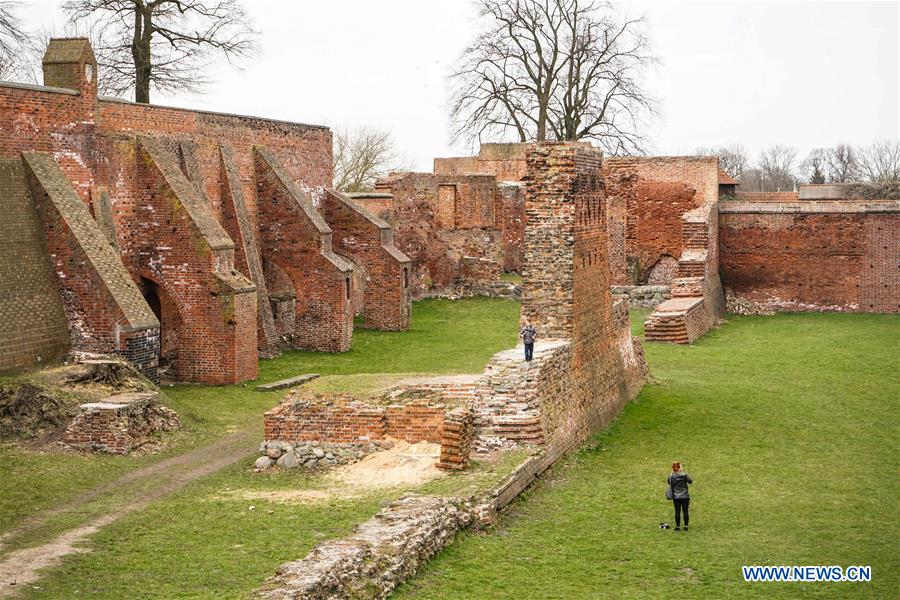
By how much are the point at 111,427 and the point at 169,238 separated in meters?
6.65

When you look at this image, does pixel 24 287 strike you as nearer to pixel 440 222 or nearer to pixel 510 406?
pixel 510 406

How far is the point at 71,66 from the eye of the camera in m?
20.2

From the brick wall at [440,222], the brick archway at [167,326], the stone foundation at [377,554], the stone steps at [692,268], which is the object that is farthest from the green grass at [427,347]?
the stone foundation at [377,554]

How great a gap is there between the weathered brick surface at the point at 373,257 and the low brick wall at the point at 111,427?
1308 centimetres

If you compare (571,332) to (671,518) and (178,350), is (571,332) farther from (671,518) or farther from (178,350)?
(178,350)

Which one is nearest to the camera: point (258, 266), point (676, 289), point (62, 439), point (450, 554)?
point (450, 554)

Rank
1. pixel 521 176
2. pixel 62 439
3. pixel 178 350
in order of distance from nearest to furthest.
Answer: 1. pixel 62 439
2. pixel 178 350
3. pixel 521 176

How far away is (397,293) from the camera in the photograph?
2894 cm

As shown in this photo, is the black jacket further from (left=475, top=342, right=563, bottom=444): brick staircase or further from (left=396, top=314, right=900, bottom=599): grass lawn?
(left=475, top=342, right=563, bottom=444): brick staircase

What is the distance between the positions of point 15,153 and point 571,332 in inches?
378

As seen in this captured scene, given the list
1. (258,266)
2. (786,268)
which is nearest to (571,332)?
(258,266)

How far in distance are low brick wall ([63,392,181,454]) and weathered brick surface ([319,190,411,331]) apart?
515 inches

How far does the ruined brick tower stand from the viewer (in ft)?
60.7

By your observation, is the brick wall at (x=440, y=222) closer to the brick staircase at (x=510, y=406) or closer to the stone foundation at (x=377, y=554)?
the brick staircase at (x=510, y=406)
